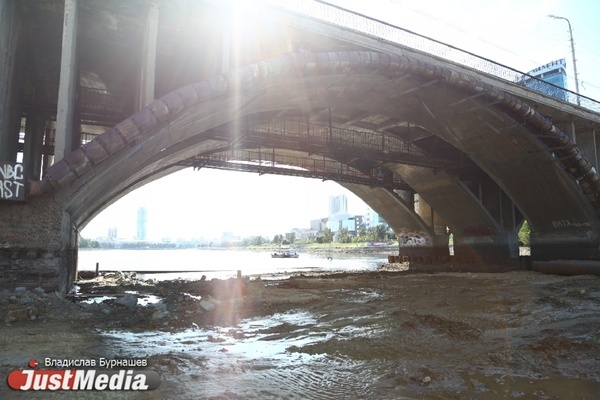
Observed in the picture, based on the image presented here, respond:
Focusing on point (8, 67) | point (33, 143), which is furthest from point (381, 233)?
point (8, 67)

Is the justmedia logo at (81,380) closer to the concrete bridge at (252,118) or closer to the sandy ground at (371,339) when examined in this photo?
the sandy ground at (371,339)

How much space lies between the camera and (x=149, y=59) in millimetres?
13844

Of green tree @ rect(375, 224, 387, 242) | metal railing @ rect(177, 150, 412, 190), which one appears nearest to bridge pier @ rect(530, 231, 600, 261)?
metal railing @ rect(177, 150, 412, 190)

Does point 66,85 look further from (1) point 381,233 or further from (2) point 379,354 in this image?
(1) point 381,233

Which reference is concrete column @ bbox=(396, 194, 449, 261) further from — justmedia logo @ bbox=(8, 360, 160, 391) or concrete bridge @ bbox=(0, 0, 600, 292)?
justmedia logo @ bbox=(8, 360, 160, 391)

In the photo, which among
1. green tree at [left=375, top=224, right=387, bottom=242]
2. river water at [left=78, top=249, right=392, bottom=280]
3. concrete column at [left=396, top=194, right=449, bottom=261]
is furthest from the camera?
green tree at [left=375, top=224, right=387, bottom=242]

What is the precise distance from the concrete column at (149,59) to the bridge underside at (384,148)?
1.10 m

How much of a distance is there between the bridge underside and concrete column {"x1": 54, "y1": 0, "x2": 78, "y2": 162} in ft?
4.01

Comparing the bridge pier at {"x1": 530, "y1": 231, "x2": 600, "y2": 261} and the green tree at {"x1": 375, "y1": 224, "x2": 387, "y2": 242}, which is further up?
the green tree at {"x1": 375, "y1": 224, "x2": 387, "y2": 242}

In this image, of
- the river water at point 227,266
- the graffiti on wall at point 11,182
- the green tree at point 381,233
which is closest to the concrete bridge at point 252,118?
the graffiti on wall at point 11,182

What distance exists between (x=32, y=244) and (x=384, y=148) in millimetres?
24859

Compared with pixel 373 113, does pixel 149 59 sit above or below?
below

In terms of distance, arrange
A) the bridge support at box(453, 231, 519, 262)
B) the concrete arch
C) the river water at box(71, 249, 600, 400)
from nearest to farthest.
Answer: the river water at box(71, 249, 600, 400) → the concrete arch → the bridge support at box(453, 231, 519, 262)

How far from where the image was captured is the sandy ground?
491cm
